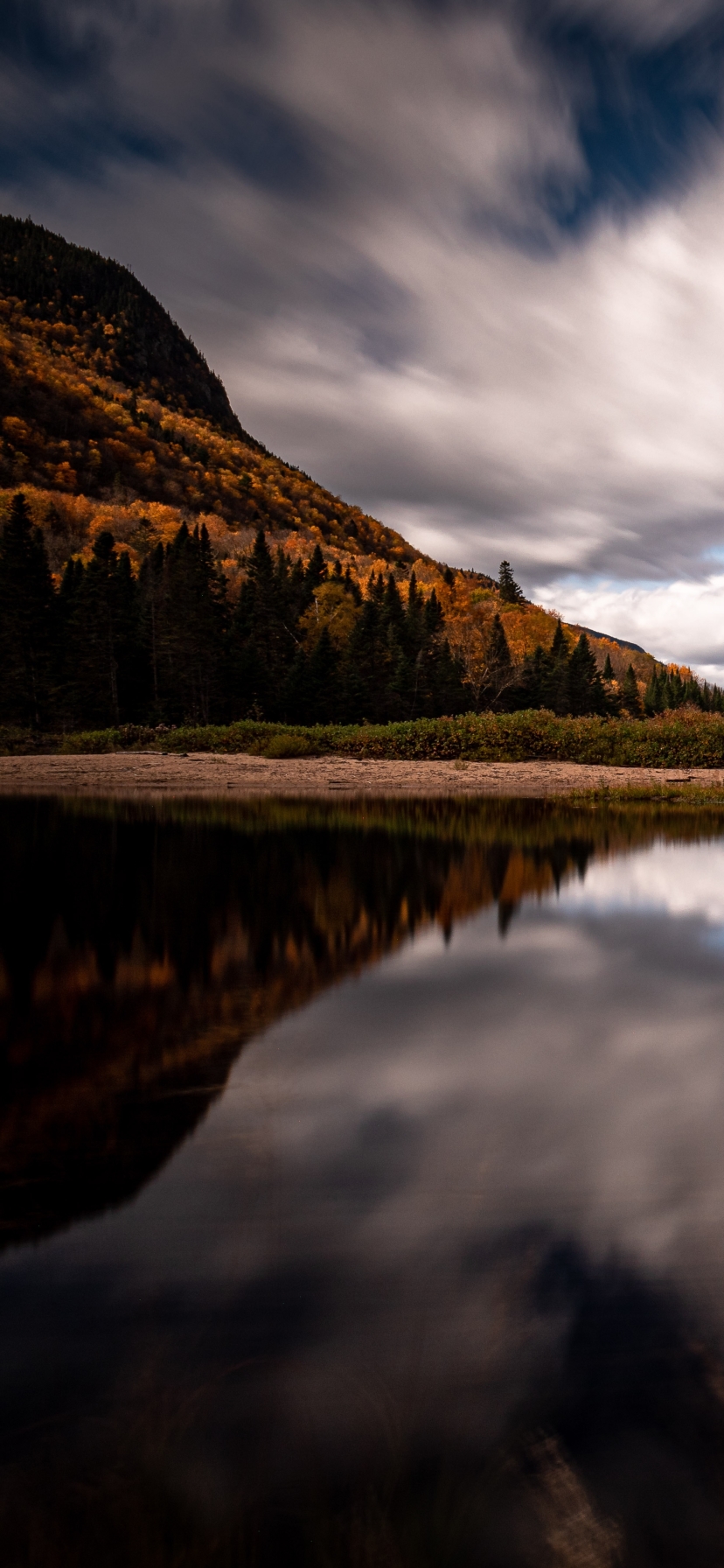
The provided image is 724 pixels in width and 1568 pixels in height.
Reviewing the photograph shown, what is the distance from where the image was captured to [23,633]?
161ft

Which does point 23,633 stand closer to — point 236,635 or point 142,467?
point 236,635

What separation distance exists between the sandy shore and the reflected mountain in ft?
29.7

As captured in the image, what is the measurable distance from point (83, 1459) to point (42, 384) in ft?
693

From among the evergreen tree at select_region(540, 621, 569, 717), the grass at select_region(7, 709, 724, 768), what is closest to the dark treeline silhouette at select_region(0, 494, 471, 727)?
the evergreen tree at select_region(540, 621, 569, 717)

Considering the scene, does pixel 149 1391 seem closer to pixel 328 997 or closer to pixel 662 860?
pixel 328 997

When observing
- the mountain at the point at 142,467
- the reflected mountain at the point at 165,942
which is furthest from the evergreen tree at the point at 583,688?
the mountain at the point at 142,467

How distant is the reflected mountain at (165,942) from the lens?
131 inches

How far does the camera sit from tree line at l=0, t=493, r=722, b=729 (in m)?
50.6

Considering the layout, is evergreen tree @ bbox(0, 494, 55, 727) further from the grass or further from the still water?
the still water

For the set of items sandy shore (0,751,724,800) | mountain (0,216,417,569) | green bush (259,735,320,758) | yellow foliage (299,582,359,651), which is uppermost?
mountain (0,216,417,569)

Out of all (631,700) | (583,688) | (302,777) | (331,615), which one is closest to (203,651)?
(331,615)

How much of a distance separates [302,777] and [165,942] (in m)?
21.5

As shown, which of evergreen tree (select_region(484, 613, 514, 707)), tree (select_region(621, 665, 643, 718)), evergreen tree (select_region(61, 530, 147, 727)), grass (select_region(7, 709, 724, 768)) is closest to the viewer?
grass (select_region(7, 709, 724, 768))

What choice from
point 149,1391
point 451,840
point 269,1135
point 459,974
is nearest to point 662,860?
point 451,840
